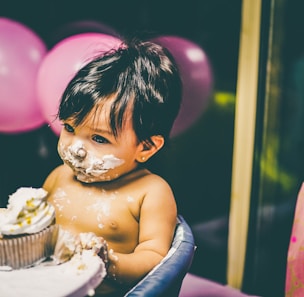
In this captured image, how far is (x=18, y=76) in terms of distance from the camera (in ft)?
5.18

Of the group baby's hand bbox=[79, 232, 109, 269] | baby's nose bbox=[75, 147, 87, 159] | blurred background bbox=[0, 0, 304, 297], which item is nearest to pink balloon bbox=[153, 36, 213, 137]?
blurred background bbox=[0, 0, 304, 297]

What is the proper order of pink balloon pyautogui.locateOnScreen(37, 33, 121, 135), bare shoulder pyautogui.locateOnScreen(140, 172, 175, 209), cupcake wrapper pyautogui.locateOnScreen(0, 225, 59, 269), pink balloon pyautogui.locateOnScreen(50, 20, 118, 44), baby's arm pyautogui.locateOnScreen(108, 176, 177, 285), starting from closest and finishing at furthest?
cupcake wrapper pyautogui.locateOnScreen(0, 225, 59, 269) < baby's arm pyautogui.locateOnScreen(108, 176, 177, 285) < bare shoulder pyautogui.locateOnScreen(140, 172, 175, 209) < pink balloon pyautogui.locateOnScreen(37, 33, 121, 135) < pink balloon pyautogui.locateOnScreen(50, 20, 118, 44)

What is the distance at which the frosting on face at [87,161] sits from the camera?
1.12 metres

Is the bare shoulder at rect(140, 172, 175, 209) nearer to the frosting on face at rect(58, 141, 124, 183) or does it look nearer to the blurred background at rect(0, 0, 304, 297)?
the frosting on face at rect(58, 141, 124, 183)

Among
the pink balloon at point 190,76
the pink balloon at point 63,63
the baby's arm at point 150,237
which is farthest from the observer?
the pink balloon at point 190,76

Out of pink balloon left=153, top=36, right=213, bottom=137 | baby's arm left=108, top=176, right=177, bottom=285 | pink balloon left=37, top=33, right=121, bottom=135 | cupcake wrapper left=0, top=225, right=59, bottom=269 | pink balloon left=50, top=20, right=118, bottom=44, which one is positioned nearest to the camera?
cupcake wrapper left=0, top=225, right=59, bottom=269

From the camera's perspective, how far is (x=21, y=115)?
162 centimetres

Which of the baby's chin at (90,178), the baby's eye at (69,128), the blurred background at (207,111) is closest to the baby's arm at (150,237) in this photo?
the baby's chin at (90,178)

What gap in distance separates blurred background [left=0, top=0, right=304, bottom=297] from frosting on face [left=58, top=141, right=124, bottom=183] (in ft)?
1.36

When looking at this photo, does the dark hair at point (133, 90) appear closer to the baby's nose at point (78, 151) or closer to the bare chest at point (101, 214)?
the baby's nose at point (78, 151)

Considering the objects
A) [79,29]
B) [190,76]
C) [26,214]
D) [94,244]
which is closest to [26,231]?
[26,214]

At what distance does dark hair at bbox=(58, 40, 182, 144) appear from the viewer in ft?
3.67

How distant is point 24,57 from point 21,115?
0.21 metres

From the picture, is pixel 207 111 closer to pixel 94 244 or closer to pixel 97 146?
pixel 97 146
